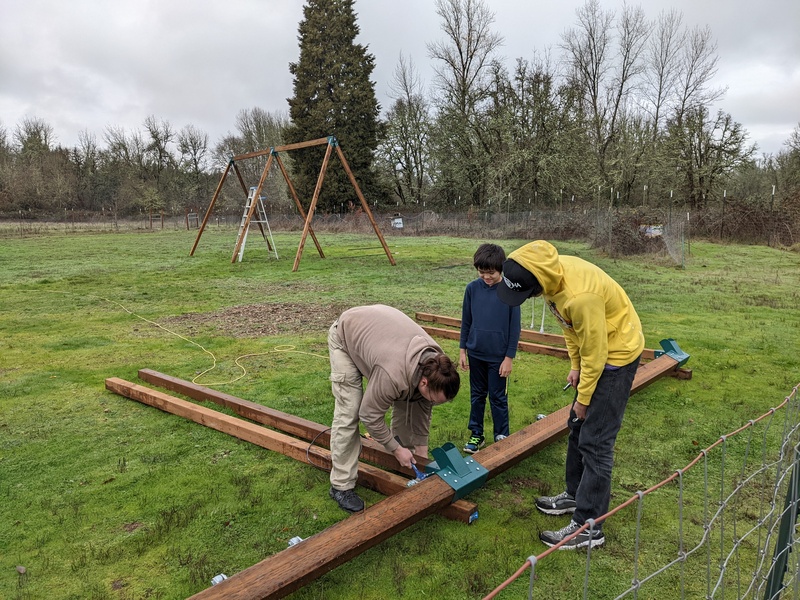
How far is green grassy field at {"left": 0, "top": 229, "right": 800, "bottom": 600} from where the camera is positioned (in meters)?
2.69

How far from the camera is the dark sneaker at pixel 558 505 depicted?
3.13 metres

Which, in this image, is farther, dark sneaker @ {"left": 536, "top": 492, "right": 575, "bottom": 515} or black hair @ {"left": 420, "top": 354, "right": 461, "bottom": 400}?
dark sneaker @ {"left": 536, "top": 492, "right": 575, "bottom": 515}

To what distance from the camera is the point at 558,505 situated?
3139 mm

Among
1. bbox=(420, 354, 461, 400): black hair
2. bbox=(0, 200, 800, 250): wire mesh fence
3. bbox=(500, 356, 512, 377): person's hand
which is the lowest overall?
bbox=(500, 356, 512, 377): person's hand

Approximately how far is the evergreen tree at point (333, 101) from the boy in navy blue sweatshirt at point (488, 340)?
32.9 metres

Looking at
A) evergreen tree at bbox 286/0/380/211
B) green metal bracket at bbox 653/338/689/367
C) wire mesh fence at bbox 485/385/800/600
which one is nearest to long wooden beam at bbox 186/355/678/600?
wire mesh fence at bbox 485/385/800/600

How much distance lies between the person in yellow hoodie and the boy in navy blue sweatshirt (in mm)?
874

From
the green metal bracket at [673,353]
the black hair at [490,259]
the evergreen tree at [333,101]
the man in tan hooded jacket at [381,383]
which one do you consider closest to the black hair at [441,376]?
the man in tan hooded jacket at [381,383]

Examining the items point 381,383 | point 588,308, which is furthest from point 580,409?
point 381,383

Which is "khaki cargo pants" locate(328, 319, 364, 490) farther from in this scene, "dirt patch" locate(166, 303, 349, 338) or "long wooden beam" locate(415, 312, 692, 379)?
"dirt patch" locate(166, 303, 349, 338)

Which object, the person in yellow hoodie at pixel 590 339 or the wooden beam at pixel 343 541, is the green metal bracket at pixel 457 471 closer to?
the wooden beam at pixel 343 541

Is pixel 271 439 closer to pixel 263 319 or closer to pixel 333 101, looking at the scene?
pixel 263 319

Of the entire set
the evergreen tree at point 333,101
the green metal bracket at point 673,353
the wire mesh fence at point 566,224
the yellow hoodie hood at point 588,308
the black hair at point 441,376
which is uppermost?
the evergreen tree at point 333,101

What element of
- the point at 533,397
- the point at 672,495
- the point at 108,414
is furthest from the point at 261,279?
the point at 672,495
